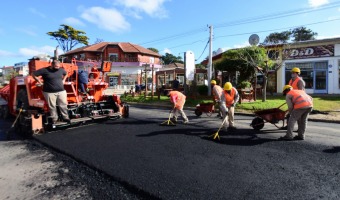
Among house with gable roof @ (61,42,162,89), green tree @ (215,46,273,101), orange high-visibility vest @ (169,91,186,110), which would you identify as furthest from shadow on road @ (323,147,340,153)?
house with gable roof @ (61,42,162,89)

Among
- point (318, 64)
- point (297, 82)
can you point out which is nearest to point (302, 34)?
point (318, 64)

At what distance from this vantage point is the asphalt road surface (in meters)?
3.31

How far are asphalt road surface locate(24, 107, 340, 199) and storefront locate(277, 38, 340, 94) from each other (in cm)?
1383

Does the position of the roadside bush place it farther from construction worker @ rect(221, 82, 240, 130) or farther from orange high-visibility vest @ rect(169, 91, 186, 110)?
construction worker @ rect(221, 82, 240, 130)

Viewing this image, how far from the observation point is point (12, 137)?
6.54m

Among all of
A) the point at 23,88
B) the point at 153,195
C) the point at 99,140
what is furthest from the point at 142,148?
the point at 23,88

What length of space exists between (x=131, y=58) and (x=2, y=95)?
30764 millimetres

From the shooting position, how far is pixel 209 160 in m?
4.38

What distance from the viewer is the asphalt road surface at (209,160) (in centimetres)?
331

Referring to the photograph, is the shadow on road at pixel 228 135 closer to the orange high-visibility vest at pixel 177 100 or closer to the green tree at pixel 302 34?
the orange high-visibility vest at pixel 177 100

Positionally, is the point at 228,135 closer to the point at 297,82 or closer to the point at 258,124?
the point at 258,124

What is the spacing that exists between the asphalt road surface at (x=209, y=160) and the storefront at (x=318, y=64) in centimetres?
1383

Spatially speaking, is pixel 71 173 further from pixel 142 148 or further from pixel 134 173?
pixel 142 148

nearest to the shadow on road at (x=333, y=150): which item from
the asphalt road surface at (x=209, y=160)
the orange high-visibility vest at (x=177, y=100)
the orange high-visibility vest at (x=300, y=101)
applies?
the asphalt road surface at (x=209, y=160)
